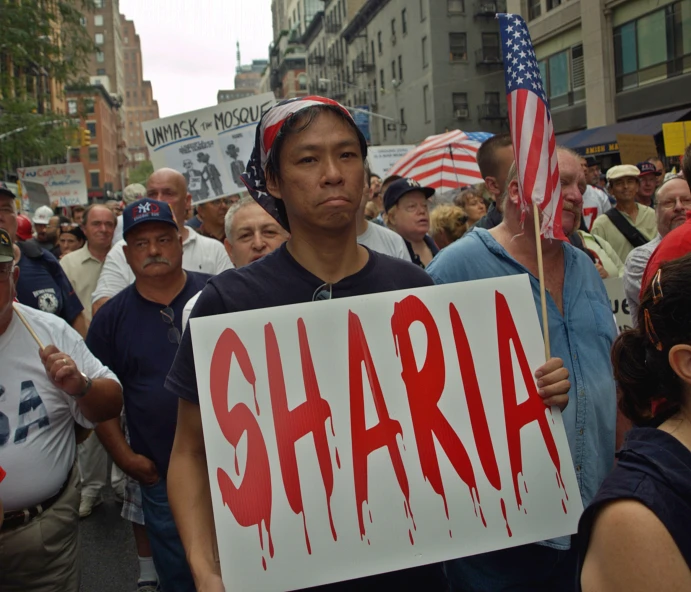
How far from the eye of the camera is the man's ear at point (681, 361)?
1656 mm

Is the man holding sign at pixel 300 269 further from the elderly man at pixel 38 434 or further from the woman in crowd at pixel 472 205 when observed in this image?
the woman in crowd at pixel 472 205

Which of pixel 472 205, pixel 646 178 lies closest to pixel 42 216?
pixel 472 205

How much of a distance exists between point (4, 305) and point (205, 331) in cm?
149

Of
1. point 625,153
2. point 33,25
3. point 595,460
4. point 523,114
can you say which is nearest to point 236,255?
point 523,114

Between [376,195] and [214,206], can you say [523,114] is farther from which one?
[376,195]

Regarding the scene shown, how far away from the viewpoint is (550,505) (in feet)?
6.61

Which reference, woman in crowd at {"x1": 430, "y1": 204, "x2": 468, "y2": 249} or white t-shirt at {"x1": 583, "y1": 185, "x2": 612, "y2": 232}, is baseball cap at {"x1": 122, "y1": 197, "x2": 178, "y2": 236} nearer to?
woman in crowd at {"x1": 430, "y1": 204, "x2": 468, "y2": 249}

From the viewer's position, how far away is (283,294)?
81.4 inches

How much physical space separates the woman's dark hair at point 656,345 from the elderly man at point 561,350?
0.68 metres

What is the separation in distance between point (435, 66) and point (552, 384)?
155ft

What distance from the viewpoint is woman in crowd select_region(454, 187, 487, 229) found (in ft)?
25.5

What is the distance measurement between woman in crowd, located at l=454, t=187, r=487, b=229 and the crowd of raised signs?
247 centimetres

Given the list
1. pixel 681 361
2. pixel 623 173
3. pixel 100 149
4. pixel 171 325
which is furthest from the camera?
pixel 100 149

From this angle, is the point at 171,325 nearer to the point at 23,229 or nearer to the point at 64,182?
Result: the point at 23,229
